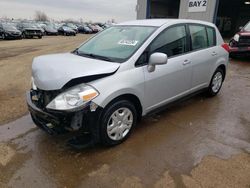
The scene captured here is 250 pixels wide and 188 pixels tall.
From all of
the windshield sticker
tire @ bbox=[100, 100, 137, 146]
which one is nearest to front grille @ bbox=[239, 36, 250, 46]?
the windshield sticker

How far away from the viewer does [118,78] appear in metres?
3.22

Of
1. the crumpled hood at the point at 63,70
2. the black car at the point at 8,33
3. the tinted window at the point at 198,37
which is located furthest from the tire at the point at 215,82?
the black car at the point at 8,33

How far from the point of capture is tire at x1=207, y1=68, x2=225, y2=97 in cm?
529

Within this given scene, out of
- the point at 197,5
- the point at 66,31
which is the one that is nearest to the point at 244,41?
the point at 197,5

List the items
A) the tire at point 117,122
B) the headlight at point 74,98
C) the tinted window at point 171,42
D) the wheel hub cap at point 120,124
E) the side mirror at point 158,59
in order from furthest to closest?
the tinted window at point 171,42
the side mirror at point 158,59
the wheel hub cap at point 120,124
the tire at point 117,122
the headlight at point 74,98

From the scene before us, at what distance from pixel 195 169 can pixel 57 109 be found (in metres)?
1.84

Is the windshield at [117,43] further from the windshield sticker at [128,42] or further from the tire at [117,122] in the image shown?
the tire at [117,122]

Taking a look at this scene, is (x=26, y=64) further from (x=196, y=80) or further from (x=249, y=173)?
(x=249, y=173)

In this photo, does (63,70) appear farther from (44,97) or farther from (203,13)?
(203,13)

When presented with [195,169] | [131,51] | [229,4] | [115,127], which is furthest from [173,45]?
[229,4]

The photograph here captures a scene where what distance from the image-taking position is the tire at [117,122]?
124 inches

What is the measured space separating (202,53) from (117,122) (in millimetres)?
2414

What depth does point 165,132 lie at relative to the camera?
3.87m

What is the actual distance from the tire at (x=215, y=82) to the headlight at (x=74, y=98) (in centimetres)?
324
